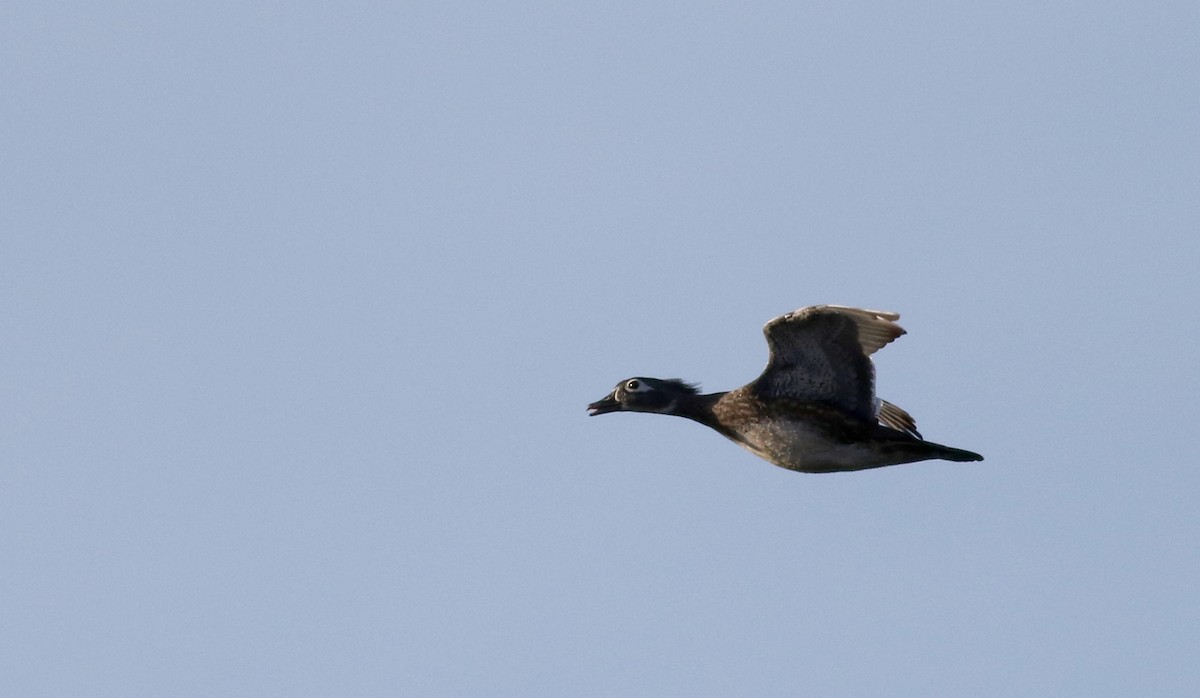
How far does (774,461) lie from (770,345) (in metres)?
1.79

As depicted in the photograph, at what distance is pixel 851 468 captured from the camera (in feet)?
→ 83.5

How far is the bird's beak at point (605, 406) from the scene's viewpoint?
27984 mm

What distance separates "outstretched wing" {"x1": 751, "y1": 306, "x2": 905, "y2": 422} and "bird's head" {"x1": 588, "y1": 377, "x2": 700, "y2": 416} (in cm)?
198

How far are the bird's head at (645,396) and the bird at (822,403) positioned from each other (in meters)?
1.37

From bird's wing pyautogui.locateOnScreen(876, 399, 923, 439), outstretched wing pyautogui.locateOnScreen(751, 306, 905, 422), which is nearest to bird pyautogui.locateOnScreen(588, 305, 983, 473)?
outstretched wing pyautogui.locateOnScreen(751, 306, 905, 422)

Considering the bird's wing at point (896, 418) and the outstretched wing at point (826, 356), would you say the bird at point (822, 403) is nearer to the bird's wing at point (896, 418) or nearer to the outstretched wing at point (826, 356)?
the outstretched wing at point (826, 356)

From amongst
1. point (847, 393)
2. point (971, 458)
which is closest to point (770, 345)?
point (847, 393)

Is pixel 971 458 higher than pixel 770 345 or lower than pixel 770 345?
lower

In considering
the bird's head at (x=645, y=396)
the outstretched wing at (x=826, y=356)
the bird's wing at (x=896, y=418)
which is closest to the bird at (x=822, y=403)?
the outstretched wing at (x=826, y=356)

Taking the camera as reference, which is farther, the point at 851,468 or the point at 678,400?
the point at 678,400

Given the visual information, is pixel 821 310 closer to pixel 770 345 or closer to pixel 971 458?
pixel 770 345

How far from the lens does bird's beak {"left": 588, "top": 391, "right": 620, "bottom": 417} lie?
28.0m

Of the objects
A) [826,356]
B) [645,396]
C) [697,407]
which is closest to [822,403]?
A: [826,356]

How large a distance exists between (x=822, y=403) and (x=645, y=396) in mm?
3314
